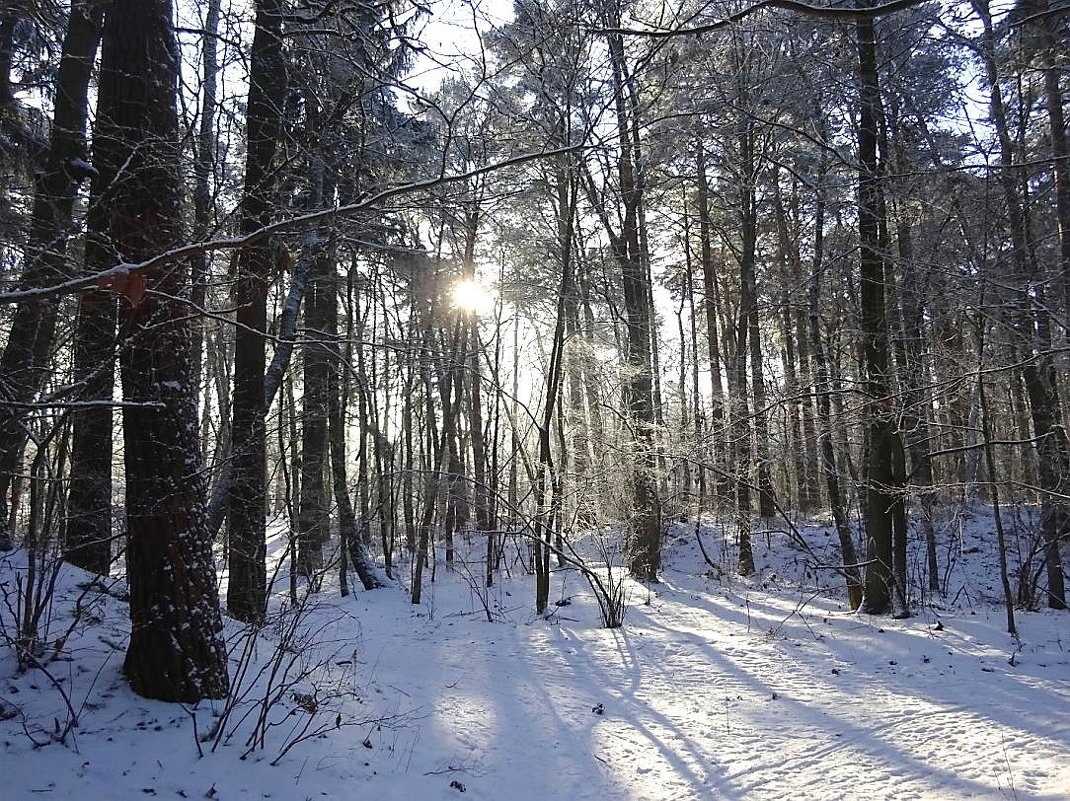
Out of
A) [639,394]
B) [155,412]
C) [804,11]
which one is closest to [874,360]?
[639,394]

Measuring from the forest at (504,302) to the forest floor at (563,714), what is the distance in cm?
8

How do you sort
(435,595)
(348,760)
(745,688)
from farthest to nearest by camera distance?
(435,595)
(745,688)
(348,760)

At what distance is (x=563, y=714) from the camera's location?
5102 millimetres

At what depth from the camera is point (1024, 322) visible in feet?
21.3

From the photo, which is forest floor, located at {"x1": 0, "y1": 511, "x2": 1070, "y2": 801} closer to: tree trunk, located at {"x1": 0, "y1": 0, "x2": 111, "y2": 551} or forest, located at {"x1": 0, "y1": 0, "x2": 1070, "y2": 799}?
forest, located at {"x1": 0, "y1": 0, "x2": 1070, "y2": 799}

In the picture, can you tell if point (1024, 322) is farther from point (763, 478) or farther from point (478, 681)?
point (478, 681)

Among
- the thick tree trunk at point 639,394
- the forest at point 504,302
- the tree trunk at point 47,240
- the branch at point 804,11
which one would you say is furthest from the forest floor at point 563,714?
A: the branch at point 804,11

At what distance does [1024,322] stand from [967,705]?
3753 millimetres

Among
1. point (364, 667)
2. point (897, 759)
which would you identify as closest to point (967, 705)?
point (897, 759)

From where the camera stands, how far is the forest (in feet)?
Result: 12.3

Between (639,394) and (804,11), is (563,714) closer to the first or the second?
(804,11)

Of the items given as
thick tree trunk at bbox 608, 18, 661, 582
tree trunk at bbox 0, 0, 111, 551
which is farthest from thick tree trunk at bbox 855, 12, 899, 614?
tree trunk at bbox 0, 0, 111, 551

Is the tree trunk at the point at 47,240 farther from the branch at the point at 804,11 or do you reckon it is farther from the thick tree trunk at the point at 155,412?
the branch at the point at 804,11

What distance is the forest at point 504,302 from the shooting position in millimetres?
3734
